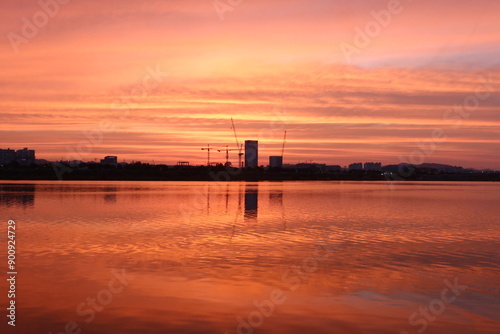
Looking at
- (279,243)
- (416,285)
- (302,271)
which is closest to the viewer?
(416,285)

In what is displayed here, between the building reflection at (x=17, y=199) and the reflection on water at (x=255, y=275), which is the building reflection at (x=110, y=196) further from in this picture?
Answer: the reflection on water at (x=255, y=275)

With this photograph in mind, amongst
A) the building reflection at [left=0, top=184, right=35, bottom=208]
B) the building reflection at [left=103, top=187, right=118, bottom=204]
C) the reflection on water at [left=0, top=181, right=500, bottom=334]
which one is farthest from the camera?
the building reflection at [left=103, top=187, right=118, bottom=204]

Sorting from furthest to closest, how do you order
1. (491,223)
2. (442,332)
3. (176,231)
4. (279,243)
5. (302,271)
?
(491,223) < (176,231) < (279,243) < (302,271) < (442,332)

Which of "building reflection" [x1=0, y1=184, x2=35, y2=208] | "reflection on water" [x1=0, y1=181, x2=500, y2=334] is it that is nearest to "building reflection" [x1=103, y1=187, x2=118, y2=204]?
"building reflection" [x1=0, y1=184, x2=35, y2=208]

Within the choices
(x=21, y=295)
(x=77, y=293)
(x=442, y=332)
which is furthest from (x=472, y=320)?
(x=21, y=295)

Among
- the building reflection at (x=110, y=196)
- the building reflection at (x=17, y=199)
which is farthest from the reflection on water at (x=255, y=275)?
the building reflection at (x=110, y=196)

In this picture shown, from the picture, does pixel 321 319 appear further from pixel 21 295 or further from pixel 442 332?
pixel 21 295

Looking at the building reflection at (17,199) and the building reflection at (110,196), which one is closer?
the building reflection at (17,199)

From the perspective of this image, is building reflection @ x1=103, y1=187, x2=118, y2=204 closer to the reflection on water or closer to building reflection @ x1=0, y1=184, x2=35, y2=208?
building reflection @ x1=0, y1=184, x2=35, y2=208

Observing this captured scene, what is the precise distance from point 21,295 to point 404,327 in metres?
10.9

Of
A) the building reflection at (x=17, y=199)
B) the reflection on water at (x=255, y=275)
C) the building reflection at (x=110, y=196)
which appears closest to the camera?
the reflection on water at (x=255, y=275)

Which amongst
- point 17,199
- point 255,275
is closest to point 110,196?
point 17,199

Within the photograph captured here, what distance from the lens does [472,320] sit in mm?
Answer: 14344

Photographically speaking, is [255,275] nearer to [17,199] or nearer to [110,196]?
[17,199]
